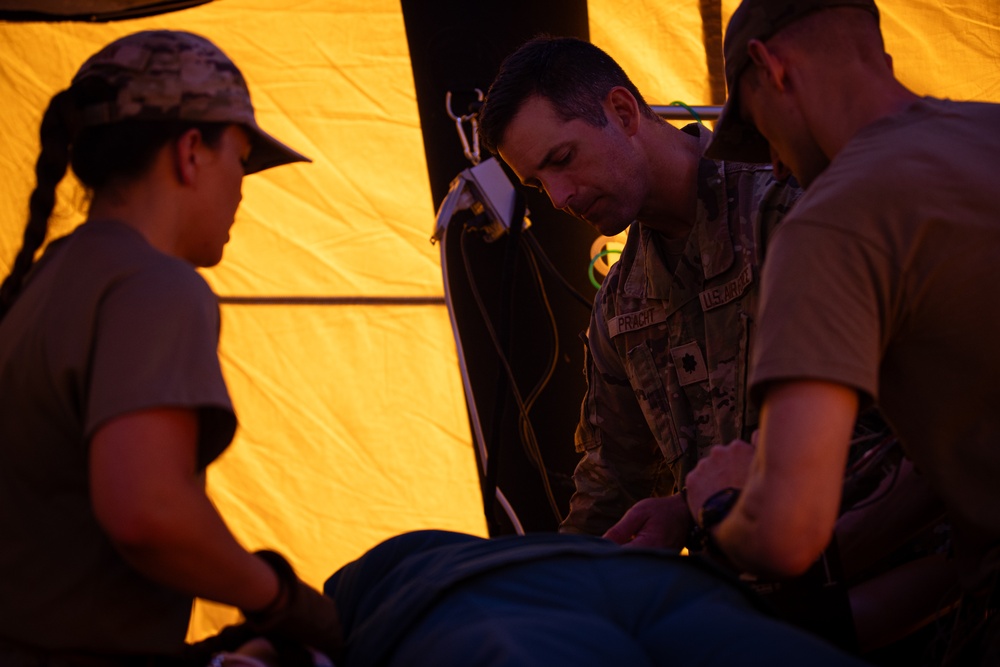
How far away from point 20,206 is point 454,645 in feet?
7.67

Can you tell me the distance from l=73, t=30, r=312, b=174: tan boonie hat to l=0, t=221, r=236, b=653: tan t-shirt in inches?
7.3

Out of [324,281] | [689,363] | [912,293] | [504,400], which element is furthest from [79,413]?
[324,281]

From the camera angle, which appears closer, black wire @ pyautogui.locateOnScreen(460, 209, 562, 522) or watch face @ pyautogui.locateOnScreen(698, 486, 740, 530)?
watch face @ pyautogui.locateOnScreen(698, 486, 740, 530)

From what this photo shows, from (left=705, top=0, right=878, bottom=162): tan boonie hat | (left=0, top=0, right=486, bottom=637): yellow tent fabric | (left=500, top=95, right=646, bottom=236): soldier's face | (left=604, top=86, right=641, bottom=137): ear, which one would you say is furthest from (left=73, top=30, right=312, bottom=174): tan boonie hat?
(left=0, top=0, right=486, bottom=637): yellow tent fabric

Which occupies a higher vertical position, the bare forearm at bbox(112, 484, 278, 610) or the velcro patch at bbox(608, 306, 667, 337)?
the bare forearm at bbox(112, 484, 278, 610)

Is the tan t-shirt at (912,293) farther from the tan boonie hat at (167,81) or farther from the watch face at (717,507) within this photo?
the tan boonie hat at (167,81)

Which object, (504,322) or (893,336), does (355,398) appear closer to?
(504,322)

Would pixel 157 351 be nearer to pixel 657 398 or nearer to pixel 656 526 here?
pixel 656 526

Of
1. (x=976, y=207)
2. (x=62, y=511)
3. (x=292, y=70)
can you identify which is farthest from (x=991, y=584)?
(x=292, y=70)

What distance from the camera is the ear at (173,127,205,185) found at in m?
1.26

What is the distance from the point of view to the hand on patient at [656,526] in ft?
5.95

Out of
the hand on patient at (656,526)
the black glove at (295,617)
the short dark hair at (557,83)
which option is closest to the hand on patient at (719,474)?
the hand on patient at (656,526)

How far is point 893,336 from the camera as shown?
120 centimetres

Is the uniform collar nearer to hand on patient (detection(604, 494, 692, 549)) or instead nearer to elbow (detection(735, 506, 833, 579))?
hand on patient (detection(604, 494, 692, 549))
